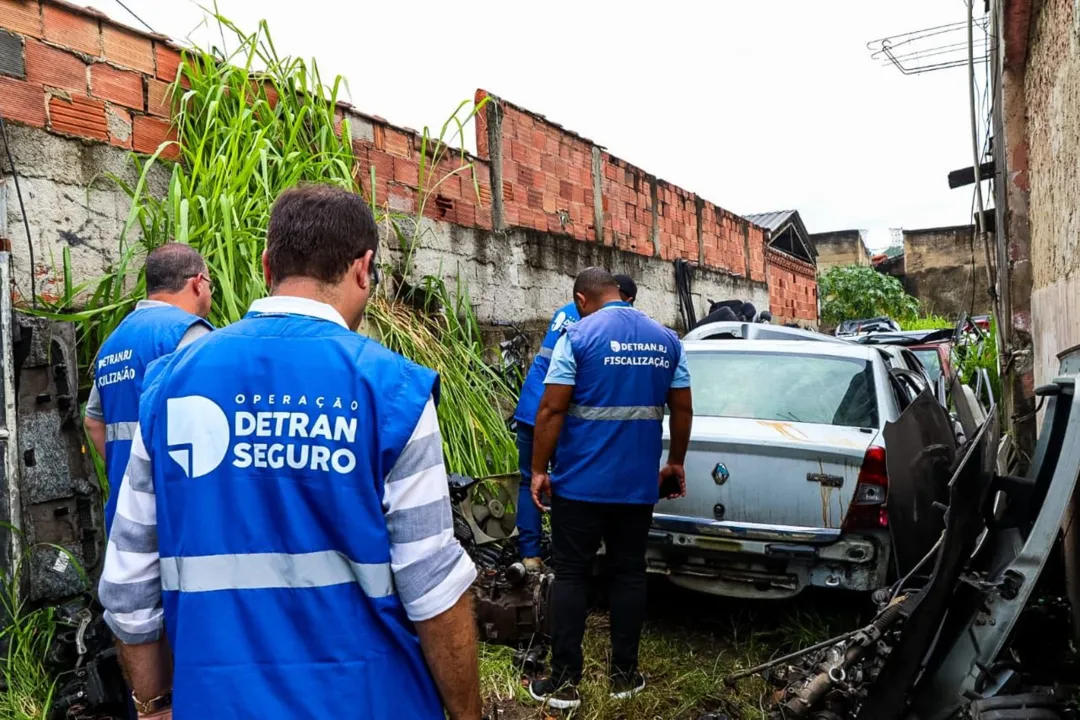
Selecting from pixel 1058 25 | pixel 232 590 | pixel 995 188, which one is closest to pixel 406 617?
pixel 232 590

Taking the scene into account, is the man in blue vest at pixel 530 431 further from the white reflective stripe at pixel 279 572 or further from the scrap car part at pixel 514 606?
the white reflective stripe at pixel 279 572

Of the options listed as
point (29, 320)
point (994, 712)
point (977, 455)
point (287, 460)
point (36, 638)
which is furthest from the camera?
point (29, 320)

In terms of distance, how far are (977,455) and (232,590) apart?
223cm

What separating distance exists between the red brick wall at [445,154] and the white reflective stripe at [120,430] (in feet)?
5.51

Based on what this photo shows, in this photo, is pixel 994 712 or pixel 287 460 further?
pixel 994 712

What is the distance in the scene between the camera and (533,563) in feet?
13.8

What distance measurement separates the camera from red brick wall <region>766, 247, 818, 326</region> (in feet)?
48.1

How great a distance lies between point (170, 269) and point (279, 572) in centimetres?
203

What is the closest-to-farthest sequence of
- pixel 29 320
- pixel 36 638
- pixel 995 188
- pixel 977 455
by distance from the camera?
1. pixel 977 455
2. pixel 36 638
3. pixel 29 320
4. pixel 995 188

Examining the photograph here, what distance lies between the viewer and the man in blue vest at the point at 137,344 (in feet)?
8.68

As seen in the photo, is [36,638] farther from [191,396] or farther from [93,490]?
[191,396]

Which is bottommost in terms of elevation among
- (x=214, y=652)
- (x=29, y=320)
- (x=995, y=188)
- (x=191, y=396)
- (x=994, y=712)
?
(x=994, y=712)

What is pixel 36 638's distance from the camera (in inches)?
122

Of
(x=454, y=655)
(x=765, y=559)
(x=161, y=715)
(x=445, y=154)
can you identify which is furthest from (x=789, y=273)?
(x=161, y=715)
